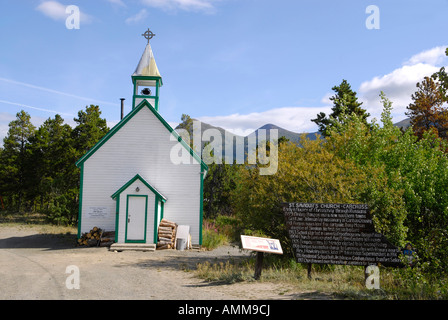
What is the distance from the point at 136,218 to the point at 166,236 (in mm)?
1666

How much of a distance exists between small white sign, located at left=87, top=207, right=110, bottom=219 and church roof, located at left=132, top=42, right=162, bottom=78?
751 centimetres

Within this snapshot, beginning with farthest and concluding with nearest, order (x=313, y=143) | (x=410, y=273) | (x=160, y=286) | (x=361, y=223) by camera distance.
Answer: (x=313, y=143) → (x=361, y=223) → (x=160, y=286) → (x=410, y=273)

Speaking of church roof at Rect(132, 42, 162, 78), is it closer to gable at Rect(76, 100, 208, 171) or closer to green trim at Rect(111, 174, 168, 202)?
gable at Rect(76, 100, 208, 171)

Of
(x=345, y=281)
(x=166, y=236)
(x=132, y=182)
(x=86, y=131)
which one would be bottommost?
(x=345, y=281)

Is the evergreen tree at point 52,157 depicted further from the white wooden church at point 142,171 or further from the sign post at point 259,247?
the sign post at point 259,247

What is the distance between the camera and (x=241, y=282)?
9.95 m

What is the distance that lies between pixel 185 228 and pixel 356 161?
29.5 ft

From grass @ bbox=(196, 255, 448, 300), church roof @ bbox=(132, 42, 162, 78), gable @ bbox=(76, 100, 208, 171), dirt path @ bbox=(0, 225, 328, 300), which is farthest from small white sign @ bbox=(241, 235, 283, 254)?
church roof @ bbox=(132, 42, 162, 78)

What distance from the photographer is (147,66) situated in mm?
21766

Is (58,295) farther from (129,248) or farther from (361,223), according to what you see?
(129,248)

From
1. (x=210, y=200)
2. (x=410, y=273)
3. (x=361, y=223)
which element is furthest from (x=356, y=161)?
(x=210, y=200)

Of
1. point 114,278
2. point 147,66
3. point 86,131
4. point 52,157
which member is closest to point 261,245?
point 114,278

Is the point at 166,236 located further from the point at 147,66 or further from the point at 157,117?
the point at 147,66
